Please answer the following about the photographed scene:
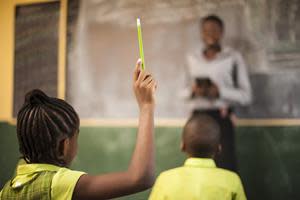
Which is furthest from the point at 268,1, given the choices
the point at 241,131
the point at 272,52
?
the point at 241,131

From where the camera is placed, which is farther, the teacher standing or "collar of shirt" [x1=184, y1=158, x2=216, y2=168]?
the teacher standing

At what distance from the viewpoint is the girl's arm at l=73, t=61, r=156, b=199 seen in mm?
933

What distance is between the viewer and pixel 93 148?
116 inches

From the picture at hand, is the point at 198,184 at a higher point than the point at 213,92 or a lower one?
lower

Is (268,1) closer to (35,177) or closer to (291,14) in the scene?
(291,14)

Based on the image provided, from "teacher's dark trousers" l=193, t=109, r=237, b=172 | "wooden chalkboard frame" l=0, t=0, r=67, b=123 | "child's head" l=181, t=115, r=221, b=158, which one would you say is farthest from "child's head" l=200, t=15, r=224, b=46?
"wooden chalkboard frame" l=0, t=0, r=67, b=123

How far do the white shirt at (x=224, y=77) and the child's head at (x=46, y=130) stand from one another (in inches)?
63.0

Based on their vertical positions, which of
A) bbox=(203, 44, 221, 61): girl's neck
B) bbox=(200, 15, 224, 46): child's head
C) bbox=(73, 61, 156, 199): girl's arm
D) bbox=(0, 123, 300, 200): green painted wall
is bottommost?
bbox=(0, 123, 300, 200): green painted wall

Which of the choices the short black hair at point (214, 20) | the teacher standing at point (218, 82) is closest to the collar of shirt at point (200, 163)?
the teacher standing at point (218, 82)

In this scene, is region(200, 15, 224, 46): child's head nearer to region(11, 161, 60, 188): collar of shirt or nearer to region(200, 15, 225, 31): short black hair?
region(200, 15, 225, 31): short black hair

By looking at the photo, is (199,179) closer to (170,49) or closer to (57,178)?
(57,178)

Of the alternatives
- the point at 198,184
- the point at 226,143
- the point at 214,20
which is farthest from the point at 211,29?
the point at 198,184

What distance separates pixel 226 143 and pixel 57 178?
1.66 m

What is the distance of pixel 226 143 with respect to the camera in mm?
2562
